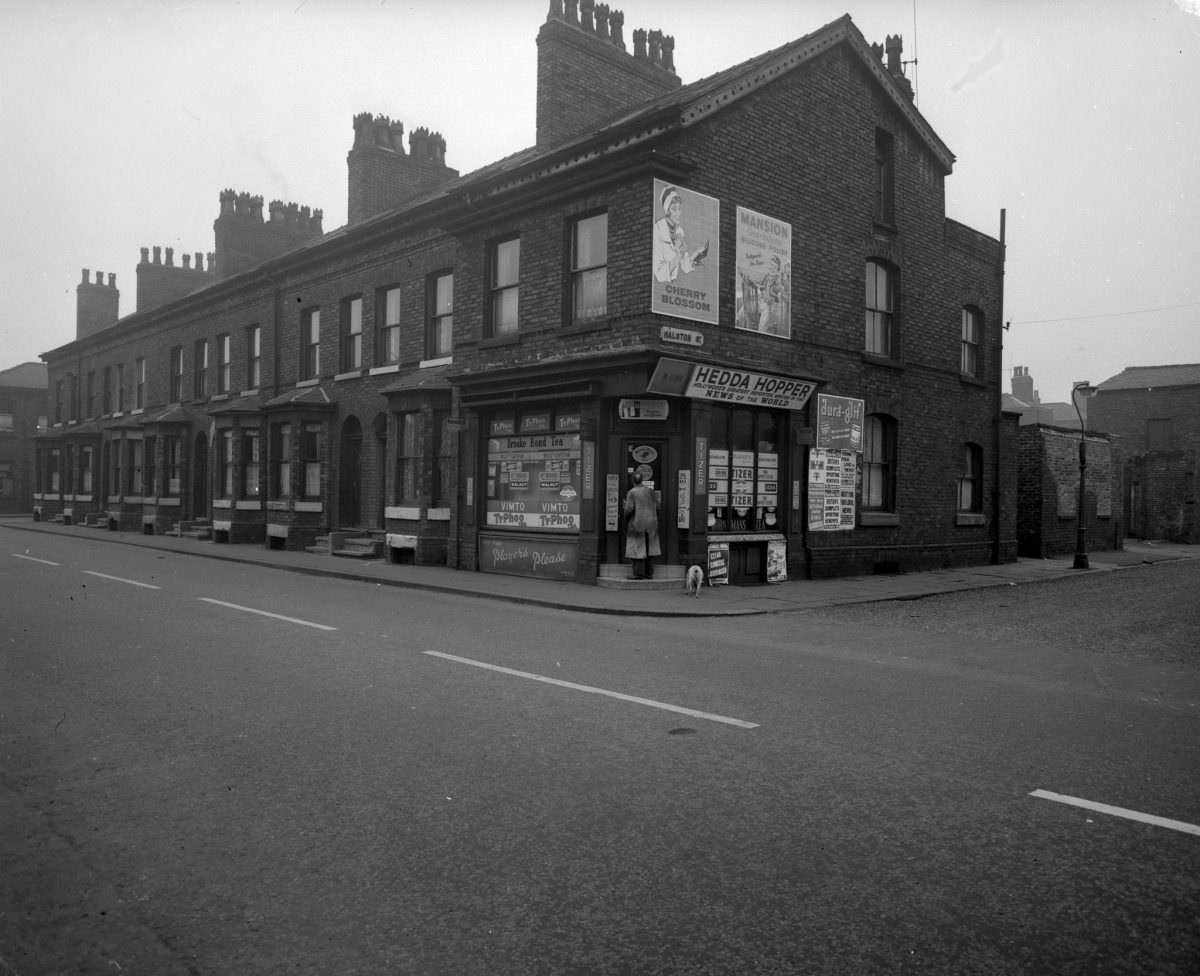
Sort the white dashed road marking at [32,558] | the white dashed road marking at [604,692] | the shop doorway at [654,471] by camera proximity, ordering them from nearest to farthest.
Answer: the white dashed road marking at [604,692]
the shop doorway at [654,471]
the white dashed road marking at [32,558]

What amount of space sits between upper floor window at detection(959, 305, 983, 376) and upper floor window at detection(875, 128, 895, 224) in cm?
426

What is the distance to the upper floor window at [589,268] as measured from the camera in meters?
16.6

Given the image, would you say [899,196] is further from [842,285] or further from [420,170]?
[420,170]

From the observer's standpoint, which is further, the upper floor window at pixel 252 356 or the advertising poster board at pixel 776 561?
the upper floor window at pixel 252 356

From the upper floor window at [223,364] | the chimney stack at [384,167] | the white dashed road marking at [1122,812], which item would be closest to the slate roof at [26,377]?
the upper floor window at [223,364]

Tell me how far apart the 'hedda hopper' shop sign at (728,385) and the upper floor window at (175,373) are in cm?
2448

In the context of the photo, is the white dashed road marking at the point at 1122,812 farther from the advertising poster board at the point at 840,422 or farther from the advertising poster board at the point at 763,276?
the advertising poster board at the point at 840,422

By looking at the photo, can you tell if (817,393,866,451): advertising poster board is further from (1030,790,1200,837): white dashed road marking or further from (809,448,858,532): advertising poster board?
(1030,790,1200,837): white dashed road marking

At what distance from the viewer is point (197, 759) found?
17.6 ft

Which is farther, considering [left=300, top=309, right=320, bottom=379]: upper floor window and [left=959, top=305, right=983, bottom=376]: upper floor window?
[left=300, top=309, right=320, bottom=379]: upper floor window

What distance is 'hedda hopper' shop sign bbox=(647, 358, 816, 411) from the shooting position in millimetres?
15234

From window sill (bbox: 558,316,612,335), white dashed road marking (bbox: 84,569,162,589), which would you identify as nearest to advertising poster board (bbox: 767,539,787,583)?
window sill (bbox: 558,316,612,335)

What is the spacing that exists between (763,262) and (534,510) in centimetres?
644

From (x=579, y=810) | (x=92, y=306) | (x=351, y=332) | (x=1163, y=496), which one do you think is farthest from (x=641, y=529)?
(x=92, y=306)
